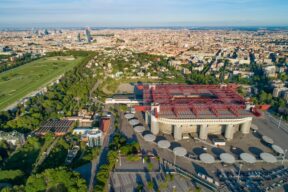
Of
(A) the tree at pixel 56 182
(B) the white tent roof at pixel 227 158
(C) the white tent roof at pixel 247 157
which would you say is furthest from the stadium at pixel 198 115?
(A) the tree at pixel 56 182

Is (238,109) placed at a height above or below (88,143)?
above

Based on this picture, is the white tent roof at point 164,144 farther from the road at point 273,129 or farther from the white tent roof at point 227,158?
the road at point 273,129

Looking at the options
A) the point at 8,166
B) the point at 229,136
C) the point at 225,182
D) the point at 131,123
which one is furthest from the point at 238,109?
the point at 8,166

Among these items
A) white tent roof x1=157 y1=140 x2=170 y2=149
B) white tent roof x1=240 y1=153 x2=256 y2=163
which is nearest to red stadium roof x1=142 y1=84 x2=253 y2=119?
white tent roof x1=157 y1=140 x2=170 y2=149

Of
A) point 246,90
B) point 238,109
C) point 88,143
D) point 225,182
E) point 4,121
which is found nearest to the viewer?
point 225,182

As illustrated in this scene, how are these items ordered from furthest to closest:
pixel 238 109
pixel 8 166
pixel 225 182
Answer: pixel 238 109 → pixel 8 166 → pixel 225 182

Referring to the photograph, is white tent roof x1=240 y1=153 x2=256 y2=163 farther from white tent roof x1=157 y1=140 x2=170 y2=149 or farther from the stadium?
white tent roof x1=157 y1=140 x2=170 y2=149

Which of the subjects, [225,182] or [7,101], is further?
[7,101]

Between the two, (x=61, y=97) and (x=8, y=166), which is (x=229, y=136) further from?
(x=61, y=97)
